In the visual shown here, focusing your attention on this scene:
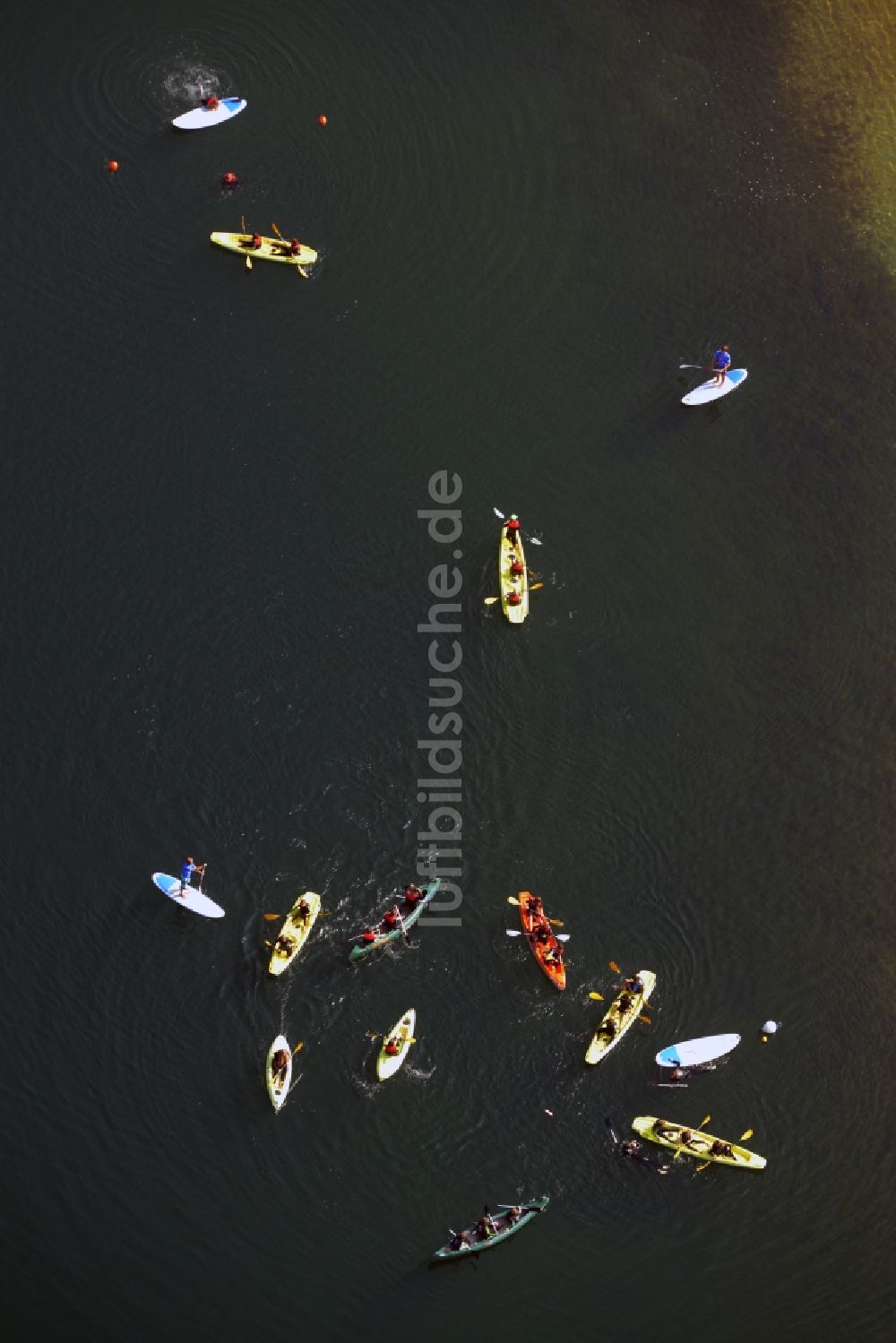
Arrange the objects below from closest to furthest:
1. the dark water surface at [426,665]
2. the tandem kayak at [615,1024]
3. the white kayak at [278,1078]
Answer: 1. the dark water surface at [426,665]
2. the white kayak at [278,1078]
3. the tandem kayak at [615,1024]

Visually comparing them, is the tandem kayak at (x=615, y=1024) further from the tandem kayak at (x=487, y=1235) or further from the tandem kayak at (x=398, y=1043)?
the tandem kayak at (x=398, y=1043)

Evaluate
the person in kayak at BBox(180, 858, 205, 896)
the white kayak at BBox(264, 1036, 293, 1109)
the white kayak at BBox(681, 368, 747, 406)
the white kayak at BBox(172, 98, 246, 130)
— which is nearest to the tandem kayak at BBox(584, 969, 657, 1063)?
the white kayak at BBox(264, 1036, 293, 1109)

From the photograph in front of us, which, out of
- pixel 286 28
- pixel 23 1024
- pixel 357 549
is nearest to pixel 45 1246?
pixel 23 1024

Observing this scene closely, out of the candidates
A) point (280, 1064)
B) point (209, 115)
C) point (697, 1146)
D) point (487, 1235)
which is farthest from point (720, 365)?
point (487, 1235)

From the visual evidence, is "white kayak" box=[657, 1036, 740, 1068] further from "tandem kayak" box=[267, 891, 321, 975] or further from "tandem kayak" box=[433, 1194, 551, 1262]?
"tandem kayak" box=[267, 891, 321, 975]

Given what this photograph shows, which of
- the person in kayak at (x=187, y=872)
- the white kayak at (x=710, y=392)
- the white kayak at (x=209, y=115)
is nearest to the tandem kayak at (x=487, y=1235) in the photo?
the person in kayak at (x=187, y=872)

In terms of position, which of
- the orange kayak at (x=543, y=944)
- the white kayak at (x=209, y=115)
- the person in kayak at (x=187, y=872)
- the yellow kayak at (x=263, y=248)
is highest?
the white kayak at (x=209, y=115)

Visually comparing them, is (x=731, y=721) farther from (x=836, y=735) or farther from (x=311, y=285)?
(x=311, y=285)
